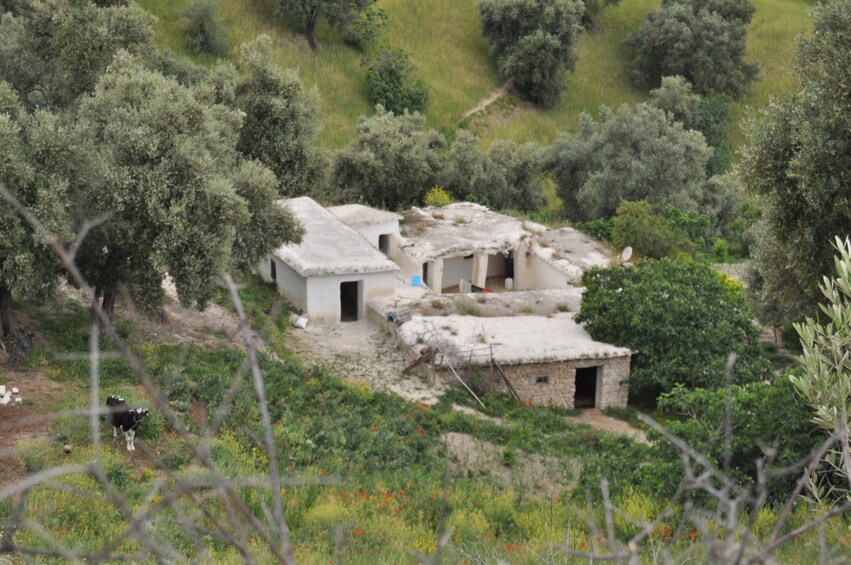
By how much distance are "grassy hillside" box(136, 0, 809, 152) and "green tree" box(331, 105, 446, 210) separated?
809 cm

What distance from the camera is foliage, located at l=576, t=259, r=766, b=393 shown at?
2186 cm

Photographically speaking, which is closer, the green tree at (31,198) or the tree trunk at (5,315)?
the green tree at (31,198)

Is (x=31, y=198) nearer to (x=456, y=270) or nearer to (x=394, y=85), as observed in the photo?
(x=456, y=270)

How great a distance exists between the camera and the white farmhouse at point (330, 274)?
25.1 m

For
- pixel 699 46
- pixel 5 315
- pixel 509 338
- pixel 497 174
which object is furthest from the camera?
pixel 699 46

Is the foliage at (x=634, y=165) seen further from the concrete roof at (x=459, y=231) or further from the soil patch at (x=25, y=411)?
the soil patch at (x=25, y=411)

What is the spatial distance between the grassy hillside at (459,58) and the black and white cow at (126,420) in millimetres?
31021

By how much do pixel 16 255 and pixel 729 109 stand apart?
4898 cm

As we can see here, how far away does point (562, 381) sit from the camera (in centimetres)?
2242

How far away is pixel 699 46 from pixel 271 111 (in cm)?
3764

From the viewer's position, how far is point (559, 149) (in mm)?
42250

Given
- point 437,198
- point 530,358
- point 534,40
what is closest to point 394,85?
point 534,40

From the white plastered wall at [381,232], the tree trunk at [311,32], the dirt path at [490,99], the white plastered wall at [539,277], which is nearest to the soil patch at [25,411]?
the white plastered wall at [381,232]

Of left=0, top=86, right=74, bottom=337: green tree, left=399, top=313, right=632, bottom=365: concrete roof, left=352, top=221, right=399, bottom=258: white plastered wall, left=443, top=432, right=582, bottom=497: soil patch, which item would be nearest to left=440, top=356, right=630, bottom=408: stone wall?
left=399, top=313, right=632, bottom=365: concrete roof
